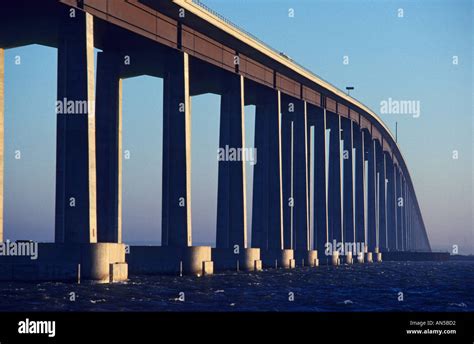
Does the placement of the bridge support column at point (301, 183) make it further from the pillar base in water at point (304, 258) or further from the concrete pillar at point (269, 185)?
the concrete pillar at point (269, 185)

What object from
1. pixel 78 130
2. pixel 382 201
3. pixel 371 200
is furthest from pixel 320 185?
pixel 382 201

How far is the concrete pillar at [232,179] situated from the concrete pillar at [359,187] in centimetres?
6032

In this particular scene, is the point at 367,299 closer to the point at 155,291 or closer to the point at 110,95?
Result: the point at 155,291

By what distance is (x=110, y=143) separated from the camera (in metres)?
74.4

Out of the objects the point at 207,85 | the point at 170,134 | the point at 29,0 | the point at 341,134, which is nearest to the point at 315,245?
the point at 341,134

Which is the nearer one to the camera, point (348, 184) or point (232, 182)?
point (232, 182)

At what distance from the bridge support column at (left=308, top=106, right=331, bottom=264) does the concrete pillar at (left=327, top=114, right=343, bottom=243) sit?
25.7 ft

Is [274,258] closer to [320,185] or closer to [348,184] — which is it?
[320,185]

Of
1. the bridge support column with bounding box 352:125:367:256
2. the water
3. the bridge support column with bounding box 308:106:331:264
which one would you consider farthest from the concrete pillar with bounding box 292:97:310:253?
the water

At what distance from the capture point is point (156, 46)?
7288cm

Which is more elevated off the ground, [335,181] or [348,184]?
[348,184]

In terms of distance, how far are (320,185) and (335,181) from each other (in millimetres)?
11989

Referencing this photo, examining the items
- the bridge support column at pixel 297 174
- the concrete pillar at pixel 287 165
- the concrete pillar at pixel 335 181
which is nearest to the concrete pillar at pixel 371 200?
the concrete pillar at pixel 335 181

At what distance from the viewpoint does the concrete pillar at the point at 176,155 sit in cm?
7294
